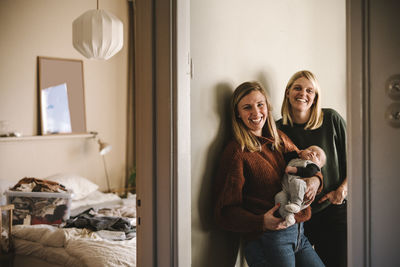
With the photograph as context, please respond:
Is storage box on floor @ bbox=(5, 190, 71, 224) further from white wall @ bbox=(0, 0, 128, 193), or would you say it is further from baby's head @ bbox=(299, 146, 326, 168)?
baby's head @ bbox=(299, 146, 326, 168)

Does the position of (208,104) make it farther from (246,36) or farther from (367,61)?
(367,61)

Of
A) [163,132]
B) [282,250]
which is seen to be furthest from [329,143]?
[163,132]

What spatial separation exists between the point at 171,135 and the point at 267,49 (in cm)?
92

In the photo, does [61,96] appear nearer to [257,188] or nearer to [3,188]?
[3,188]

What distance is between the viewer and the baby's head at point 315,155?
1.77 meters

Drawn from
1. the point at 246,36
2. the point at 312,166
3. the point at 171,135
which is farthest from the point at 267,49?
the point at 171,135

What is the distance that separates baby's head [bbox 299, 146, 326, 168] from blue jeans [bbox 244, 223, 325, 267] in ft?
1.00

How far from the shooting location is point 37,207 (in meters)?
2.83

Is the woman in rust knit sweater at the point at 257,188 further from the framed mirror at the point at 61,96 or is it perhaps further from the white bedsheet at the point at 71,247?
the framed mirror at the point at 61,96

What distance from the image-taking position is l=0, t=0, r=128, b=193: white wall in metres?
3.78

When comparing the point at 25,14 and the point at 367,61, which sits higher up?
the point at 25,14

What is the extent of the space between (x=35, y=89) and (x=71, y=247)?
216cm

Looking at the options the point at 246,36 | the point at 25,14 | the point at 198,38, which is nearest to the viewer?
the point at 198,38

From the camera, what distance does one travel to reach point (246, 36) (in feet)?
6.27
